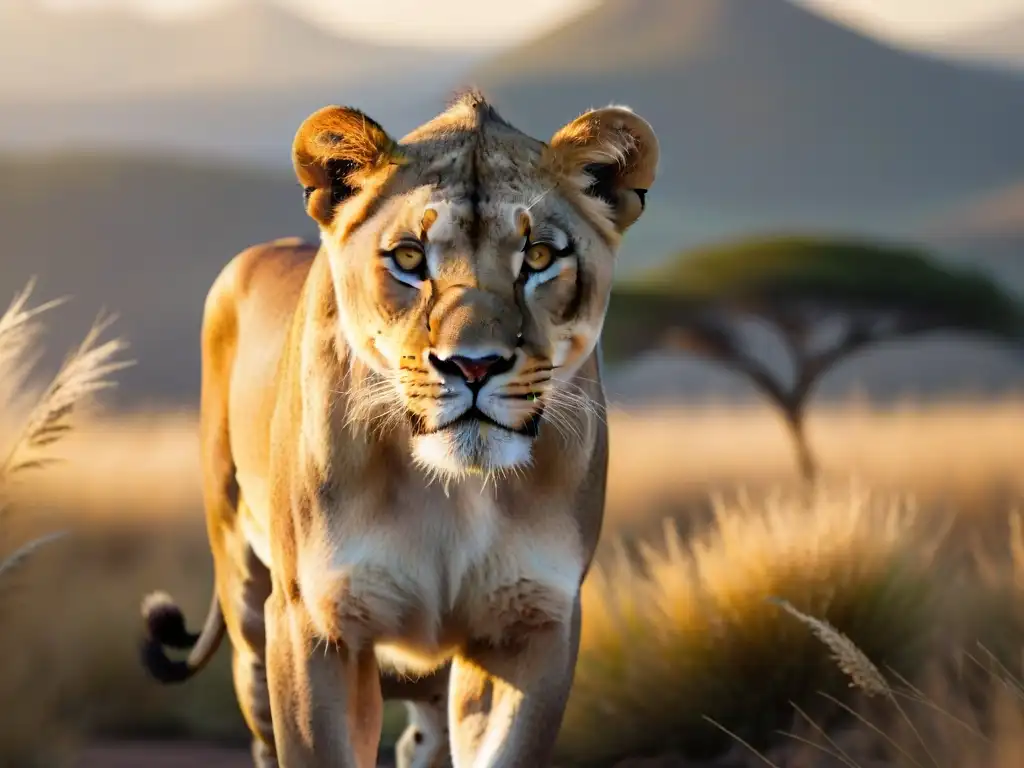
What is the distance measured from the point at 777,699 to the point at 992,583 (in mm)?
976

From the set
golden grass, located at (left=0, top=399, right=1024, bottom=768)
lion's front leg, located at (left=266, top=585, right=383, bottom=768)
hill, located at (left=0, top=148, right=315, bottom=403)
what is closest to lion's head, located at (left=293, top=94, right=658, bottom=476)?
lion's front leg, located at (left=266, top=585, right=383, bottom=768)

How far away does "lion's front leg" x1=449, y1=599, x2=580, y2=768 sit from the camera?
3703 millimetres

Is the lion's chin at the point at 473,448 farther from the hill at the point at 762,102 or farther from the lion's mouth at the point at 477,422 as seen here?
the hill at the point at 762,102

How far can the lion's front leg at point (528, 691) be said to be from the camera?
3703 mm

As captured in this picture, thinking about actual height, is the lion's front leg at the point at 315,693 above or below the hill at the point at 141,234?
below

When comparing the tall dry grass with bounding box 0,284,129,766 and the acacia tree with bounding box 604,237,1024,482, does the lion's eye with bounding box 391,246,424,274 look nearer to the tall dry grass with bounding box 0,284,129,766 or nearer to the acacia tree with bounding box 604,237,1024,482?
the tall dry grass with bounding box 0,284,129,766

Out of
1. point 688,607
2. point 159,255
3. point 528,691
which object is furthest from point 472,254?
point 159,255

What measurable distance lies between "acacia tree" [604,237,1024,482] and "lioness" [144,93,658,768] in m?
11.4

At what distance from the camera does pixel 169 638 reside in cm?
555

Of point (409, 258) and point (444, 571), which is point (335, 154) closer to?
point (409, 258)

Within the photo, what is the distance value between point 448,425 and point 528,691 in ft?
2.39

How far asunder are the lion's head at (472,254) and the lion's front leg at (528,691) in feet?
1.53

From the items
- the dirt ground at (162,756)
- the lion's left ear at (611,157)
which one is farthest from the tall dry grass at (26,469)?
the lion's left ear at (611,157)

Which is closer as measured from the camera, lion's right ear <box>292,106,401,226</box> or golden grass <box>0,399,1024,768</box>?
lion's right ear <box>292,106,401,226</box>
